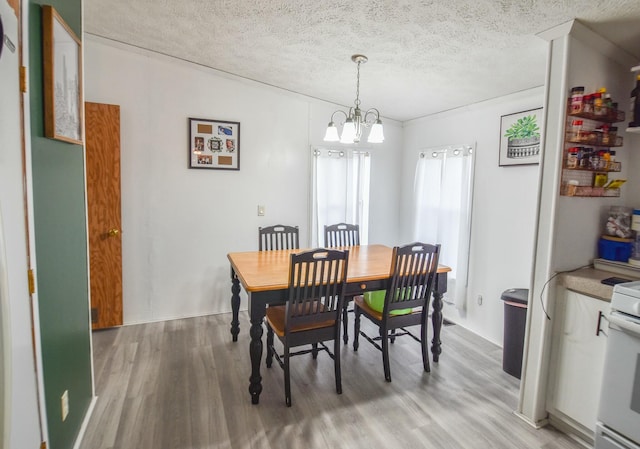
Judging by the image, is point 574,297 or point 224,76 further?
point 224,76

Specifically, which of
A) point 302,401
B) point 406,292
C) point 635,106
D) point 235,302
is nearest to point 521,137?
point 635,106

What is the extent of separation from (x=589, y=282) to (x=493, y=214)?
143 centimetres

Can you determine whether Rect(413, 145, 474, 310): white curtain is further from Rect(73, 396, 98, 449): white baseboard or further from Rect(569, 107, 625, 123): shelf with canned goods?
Rect(73, 396, 98, 449): white baseboard

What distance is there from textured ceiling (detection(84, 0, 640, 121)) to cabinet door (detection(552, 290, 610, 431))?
4.93 ft

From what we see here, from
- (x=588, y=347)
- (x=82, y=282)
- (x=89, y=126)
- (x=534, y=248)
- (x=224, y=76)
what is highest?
Result: (x=224, y=76)

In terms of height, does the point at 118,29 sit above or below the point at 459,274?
above

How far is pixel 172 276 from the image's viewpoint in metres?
3.62

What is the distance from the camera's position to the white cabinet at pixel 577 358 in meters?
1.87

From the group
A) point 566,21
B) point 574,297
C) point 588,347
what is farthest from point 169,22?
point 588,347

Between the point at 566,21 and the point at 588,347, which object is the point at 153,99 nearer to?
the point at 566,21

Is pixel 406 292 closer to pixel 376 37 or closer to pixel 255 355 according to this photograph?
pixel 255 355

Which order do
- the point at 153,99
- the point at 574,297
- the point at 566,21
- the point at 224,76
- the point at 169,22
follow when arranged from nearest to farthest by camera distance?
1. the point at 566,21
2. the point at 574,297
3. the point at 169,22
4. the point at 153,99
5. the point at 224,76

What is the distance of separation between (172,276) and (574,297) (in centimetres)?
334

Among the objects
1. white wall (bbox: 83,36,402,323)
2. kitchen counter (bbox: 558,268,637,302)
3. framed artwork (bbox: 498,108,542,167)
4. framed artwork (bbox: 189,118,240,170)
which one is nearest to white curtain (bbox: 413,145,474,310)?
framed artwork (bbox: 498,108,542,167)
